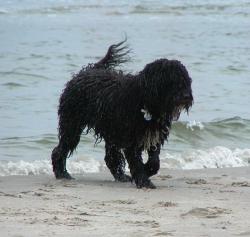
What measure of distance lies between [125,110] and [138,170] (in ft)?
1.92

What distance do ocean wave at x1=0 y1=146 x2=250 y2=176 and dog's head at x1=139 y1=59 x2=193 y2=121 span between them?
2.11m

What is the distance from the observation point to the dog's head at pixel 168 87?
294 inches

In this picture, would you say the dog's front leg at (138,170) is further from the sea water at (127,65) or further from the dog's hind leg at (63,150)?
the sea water at (127,65)

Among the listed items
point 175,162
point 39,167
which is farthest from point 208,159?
point 39,167

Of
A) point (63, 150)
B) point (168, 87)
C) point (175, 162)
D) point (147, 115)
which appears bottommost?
point (175, 162)

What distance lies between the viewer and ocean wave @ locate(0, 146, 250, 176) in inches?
362

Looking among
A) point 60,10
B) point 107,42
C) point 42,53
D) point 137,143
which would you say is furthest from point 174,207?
point 60,10

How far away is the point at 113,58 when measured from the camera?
29.1 ft

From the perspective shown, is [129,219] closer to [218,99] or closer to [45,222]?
[45,222]

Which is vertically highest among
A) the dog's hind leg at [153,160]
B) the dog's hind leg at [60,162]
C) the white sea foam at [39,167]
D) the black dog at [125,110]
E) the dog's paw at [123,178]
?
the black dog at [125,110]

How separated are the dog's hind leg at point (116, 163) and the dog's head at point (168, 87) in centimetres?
104

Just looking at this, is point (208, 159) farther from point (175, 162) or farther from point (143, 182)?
point (143, 182)

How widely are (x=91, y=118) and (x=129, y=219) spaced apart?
2.22 m

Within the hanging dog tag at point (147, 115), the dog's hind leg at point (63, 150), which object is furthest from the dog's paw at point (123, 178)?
the hanging dog tag at point (147, 115)
